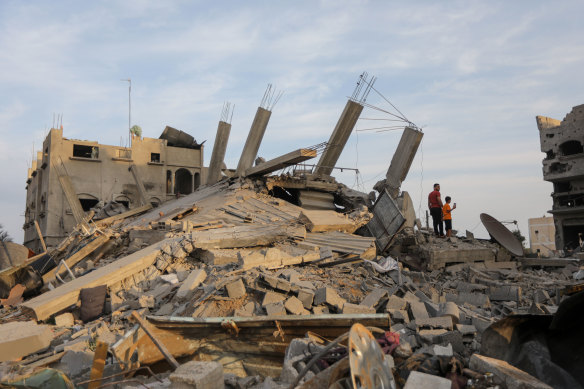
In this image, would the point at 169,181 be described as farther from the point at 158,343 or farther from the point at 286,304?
the point at 158,343

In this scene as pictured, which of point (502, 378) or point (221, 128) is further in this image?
point (221, 128)

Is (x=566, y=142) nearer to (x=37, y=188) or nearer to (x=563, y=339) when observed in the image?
(x=563, y=339)

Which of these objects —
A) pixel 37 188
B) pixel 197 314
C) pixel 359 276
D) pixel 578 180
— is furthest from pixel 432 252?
pixel 37 188

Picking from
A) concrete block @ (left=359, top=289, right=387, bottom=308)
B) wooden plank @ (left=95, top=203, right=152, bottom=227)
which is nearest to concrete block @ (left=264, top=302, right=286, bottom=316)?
concrete block @ (left=359, top=289, right=387, bottom=308)

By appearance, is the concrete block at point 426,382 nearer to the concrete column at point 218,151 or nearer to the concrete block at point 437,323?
the concrete block at point 437,323

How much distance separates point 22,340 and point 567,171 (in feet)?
87.0

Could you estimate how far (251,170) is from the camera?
46.9 feet

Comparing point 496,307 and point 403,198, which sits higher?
point 403,198

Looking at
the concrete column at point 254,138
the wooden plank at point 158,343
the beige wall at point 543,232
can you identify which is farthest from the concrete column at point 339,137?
the beige wall at point 543,232

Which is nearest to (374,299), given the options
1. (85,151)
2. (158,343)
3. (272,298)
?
(272,298)

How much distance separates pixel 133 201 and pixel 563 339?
27.5m

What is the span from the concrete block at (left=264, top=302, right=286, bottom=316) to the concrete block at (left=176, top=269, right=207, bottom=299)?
169 cm

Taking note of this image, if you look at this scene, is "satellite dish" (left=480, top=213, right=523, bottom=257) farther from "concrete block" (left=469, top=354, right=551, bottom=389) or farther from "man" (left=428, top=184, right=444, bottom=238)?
"concrete block" (left=469, top=354, right=551, bottom=389)

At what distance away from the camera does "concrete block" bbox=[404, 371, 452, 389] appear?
9.66 feet
